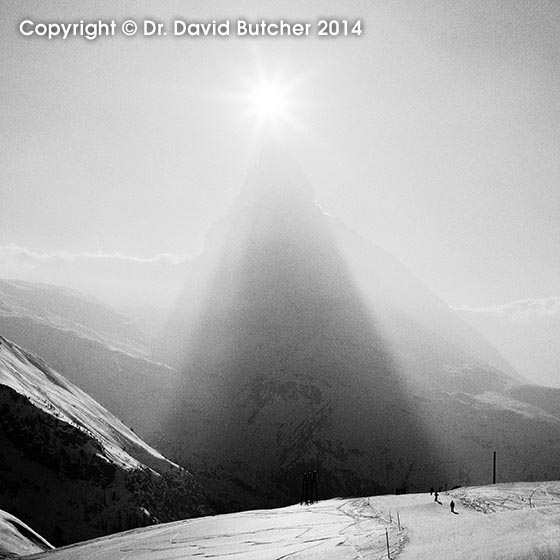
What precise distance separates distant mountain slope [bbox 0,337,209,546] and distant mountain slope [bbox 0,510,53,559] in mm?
14532

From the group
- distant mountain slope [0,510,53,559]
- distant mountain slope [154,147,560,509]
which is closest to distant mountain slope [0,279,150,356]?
distant mountain slope [154,147,560,509]

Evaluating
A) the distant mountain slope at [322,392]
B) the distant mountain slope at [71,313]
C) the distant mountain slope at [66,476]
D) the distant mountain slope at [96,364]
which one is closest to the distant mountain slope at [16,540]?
the distant mountain slope at [66,476]

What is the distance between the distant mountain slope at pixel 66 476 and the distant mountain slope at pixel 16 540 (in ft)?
47.7

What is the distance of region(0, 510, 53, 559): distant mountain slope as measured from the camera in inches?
571

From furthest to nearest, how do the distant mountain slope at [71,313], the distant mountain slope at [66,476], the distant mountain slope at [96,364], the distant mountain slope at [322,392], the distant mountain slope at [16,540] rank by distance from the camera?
the distant mountain slope at [71,313] < the distant mountain slope at [96,364] < the distant mountain slope at [322,392] < the distant mountain slope at [66,476] < the distant mountain slope at [16,540]

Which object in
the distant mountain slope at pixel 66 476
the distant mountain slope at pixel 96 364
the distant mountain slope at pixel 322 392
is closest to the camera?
the distant mountain slope at pixel 66 476

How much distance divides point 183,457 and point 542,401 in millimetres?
106362

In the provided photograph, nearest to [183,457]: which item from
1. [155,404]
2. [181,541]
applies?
[155,404]

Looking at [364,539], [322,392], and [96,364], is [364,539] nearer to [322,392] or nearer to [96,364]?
[322,392]

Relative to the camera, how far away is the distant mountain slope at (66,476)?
32.6 meters

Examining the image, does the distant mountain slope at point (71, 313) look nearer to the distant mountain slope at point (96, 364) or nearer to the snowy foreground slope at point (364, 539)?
the distant mountain slope at point (96, 364)

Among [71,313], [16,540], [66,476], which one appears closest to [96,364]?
[71,313]

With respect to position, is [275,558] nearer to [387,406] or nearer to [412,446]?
[412,446]

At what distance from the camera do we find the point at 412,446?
10156 cm
